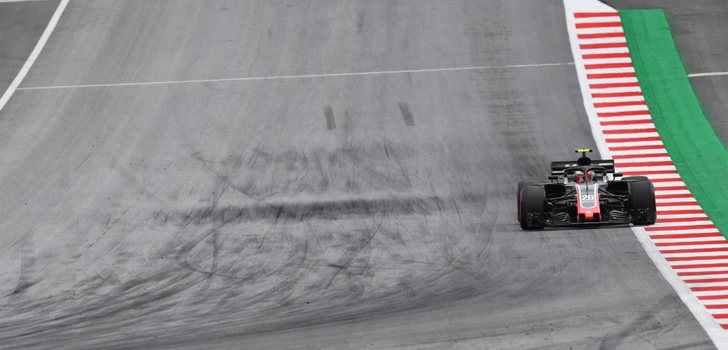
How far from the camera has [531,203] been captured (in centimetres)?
1834

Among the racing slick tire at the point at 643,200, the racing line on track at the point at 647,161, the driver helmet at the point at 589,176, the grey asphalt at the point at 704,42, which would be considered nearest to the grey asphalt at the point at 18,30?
the racing line on track at the point at 647,161

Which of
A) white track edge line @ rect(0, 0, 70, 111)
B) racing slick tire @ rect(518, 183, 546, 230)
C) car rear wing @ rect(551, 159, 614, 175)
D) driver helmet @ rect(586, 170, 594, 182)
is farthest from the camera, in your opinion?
white track edge line @ rect(0, 0, 70, 111)

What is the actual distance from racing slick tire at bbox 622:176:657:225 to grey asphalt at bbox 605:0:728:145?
645 centimetres

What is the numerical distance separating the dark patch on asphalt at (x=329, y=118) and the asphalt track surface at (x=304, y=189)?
4cm

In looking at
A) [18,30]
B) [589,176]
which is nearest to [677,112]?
[589,176]

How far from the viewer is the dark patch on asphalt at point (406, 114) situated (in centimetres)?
2533

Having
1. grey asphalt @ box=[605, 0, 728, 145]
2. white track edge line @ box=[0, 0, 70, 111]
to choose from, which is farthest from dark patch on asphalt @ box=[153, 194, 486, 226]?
white track edge line @ box=[0, 0, 70, 111]

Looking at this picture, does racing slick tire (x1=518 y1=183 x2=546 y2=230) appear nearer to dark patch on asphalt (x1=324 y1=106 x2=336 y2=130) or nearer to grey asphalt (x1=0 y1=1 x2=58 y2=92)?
dark patch on asphalt (x1=324 y1=106 x2=336 y2=130)

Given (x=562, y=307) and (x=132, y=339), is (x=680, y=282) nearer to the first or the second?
(x=562, y=307)

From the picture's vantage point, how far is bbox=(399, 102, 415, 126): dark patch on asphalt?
25328 mm

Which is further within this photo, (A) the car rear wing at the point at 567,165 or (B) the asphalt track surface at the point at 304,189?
(A) the car rear wing at the point at 567,165

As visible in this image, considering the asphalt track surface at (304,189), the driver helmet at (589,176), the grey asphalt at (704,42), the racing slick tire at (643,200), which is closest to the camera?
the asphalt track surface at (304,189)

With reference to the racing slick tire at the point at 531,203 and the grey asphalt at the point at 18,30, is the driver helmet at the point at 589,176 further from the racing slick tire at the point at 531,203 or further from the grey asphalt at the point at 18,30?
the grey asphalt at the point at 18,30

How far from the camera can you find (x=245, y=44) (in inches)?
1165
